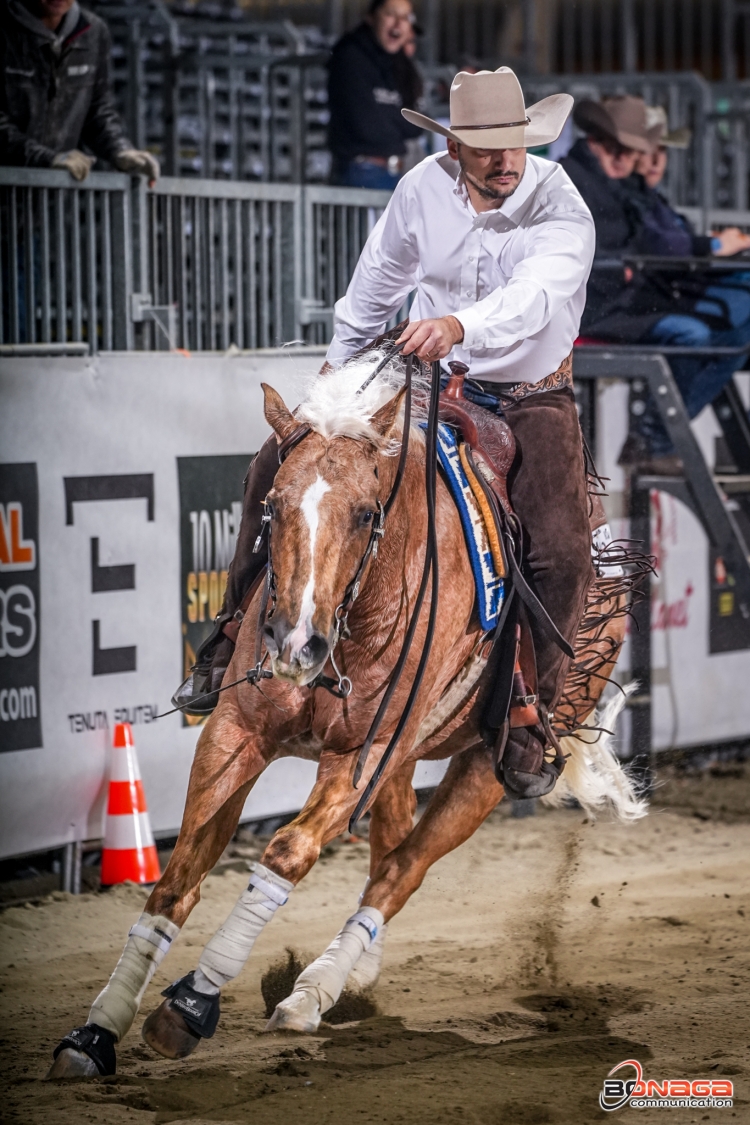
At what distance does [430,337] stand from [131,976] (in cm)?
185

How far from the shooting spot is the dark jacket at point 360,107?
8664 mm

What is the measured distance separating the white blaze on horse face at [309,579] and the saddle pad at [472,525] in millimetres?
737

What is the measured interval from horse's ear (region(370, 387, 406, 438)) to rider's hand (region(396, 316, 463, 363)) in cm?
14

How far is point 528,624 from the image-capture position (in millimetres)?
4633

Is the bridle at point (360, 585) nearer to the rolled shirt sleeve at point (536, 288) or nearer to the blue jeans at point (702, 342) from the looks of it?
the rolled shirt sleeve at point (536, 288)

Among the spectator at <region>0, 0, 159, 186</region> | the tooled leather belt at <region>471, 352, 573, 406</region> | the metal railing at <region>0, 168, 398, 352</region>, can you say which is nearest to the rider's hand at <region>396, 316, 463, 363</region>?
the tooled leather belt at <region>471, 352, 573, 406</region>

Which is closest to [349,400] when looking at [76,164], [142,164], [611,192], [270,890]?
[270,890]

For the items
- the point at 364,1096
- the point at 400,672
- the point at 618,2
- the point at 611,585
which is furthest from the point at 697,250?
the point at 618,2

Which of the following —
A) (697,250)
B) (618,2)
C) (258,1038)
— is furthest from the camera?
(618,2)

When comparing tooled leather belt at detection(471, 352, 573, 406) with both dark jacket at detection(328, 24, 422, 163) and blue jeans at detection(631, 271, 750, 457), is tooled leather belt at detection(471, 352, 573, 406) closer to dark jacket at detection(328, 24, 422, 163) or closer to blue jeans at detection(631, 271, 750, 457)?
blue jeans at detection(631, 271, 750, 457)

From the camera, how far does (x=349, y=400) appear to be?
3.86m

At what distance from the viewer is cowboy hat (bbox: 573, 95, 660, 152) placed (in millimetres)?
7465

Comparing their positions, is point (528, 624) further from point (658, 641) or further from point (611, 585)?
point (658, 641)

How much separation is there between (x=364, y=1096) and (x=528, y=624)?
4.90 ft
